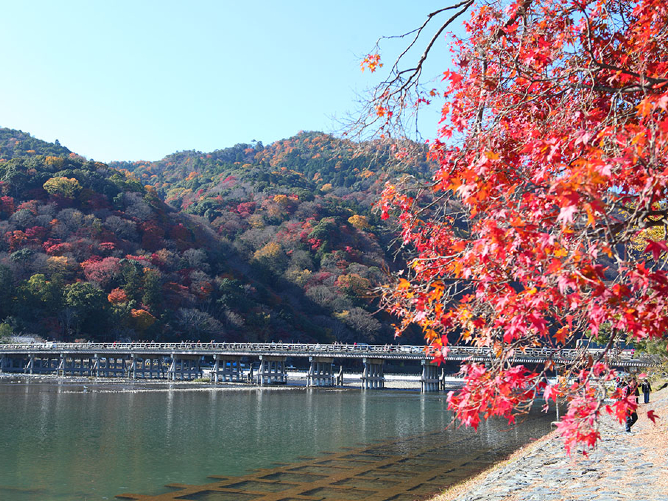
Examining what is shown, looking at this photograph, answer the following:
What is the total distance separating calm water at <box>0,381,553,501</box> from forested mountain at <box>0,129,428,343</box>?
14.4 metres

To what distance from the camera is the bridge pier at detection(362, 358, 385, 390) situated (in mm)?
42750

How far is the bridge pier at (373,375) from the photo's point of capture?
1683 inches

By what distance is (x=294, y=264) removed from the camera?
215 feet

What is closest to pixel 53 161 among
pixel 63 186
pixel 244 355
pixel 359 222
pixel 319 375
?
pixel 63 186

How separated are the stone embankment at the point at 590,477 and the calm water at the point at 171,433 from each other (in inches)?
197

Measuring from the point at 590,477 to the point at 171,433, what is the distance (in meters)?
13.7

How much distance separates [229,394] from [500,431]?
19.1 metres

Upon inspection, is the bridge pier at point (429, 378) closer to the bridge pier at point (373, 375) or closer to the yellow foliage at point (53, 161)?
the bridge pier at point (373, 375)

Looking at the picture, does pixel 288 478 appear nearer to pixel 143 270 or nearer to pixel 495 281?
pixel 495 281

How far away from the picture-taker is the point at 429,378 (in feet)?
137

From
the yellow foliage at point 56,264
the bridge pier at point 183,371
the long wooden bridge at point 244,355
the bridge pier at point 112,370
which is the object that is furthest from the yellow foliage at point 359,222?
the yellow foliage at point 56,264

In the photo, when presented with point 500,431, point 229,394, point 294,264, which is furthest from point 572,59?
point 294,264

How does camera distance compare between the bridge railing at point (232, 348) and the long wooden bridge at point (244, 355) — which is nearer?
the long wooden bridge at point (244, 355)

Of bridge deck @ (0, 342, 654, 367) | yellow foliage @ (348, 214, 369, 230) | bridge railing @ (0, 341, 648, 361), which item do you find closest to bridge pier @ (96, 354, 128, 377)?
bridge deck @ (0, 342, 654, 367)
